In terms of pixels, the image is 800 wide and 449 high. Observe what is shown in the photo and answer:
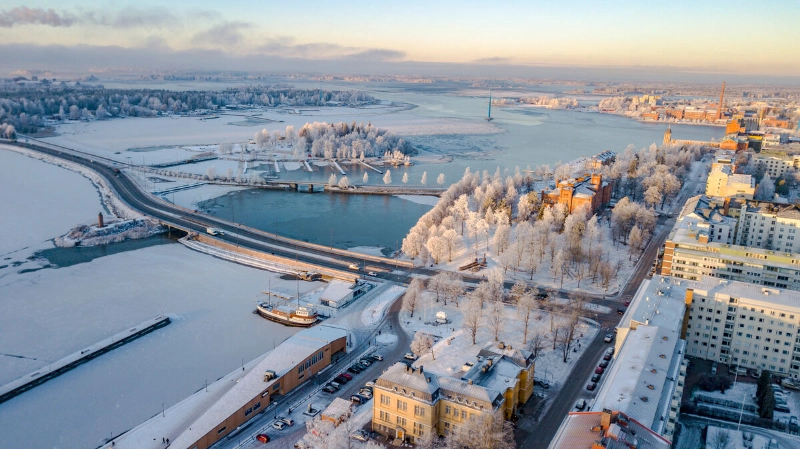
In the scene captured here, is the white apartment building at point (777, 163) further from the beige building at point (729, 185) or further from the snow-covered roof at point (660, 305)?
the snow-covered roof at point (660, 305)

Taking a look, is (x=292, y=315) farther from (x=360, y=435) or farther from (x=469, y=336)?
(x=360, y=435)

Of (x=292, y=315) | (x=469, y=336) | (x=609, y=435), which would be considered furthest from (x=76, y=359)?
(x=609, y=435)

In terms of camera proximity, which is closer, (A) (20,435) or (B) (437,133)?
(A) (20,435)

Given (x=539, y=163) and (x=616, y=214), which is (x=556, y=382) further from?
(x=539, y=163)

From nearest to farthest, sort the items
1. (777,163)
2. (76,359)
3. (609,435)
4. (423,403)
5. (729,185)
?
1. (609,435)
2. (423,403)
3. (76,359)
4. (729,185)
5. (777,163)

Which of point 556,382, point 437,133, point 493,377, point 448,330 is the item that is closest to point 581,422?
point 493,377

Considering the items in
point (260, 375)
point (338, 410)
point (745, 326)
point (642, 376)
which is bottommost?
point (338, 410)
